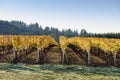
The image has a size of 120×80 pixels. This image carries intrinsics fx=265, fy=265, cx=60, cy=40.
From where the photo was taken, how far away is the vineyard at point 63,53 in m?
30.1

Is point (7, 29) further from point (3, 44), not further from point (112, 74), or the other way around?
point (112, 74)

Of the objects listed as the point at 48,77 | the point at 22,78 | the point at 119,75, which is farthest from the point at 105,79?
the point at 22,78

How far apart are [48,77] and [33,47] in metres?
27.8

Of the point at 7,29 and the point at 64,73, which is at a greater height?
the point at 7,29

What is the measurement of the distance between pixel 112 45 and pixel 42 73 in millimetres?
12530

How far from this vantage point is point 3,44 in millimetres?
42250

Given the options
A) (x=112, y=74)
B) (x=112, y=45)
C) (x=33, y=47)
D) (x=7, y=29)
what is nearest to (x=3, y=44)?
(x=33, y=47)

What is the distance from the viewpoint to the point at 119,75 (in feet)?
70.2

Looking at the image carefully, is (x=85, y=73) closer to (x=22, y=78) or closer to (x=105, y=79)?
(x=105, y=79)

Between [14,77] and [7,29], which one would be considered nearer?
A: [14,77]

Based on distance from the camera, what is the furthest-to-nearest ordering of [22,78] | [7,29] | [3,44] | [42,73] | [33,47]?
[7,29] → [33,47] → [3,44] → [42,73] → [22,78]

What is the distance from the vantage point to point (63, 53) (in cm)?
3080

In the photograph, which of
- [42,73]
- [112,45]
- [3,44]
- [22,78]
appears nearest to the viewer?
[22,78]

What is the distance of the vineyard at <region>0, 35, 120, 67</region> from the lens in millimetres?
30078
